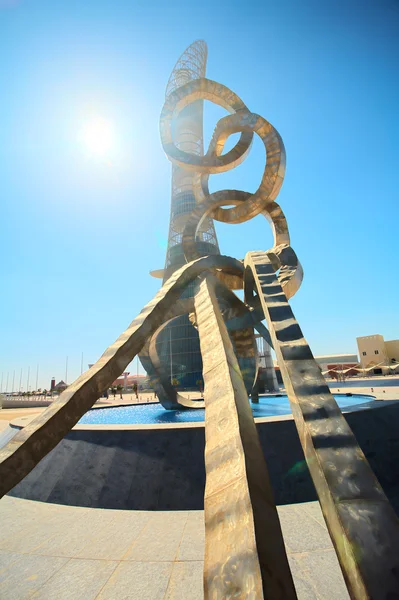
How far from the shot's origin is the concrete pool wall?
566cm

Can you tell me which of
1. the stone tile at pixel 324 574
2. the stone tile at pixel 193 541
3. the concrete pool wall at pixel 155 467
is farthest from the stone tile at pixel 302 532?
the stone tile at pixel 193 541

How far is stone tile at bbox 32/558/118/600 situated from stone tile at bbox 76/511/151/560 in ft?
0.56

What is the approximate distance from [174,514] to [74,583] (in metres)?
2.14

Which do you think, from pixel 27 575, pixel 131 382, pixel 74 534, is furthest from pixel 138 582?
pixel 131 382

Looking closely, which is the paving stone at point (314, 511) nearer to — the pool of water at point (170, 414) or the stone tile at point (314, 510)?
the stone tile at point (314, 510)

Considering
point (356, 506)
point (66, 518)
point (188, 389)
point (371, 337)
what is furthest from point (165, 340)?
point (356, 506)

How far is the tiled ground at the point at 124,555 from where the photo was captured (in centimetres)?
310

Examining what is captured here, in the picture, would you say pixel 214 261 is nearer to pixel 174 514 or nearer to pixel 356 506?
pixel 174 514

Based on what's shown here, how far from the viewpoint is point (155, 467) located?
603 cm

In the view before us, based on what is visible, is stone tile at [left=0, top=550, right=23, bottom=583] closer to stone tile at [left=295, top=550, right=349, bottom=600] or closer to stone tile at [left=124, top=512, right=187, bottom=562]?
stone tile at [left=124, top=512, right=187, bottom=562]

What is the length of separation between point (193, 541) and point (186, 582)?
92cm

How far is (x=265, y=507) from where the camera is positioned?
92.7 inches

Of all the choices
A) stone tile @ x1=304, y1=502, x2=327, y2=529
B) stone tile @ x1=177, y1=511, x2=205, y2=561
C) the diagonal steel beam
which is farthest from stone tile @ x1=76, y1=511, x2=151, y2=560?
the diagonal steel beam

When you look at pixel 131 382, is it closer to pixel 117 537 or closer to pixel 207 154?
pixel 207 154
